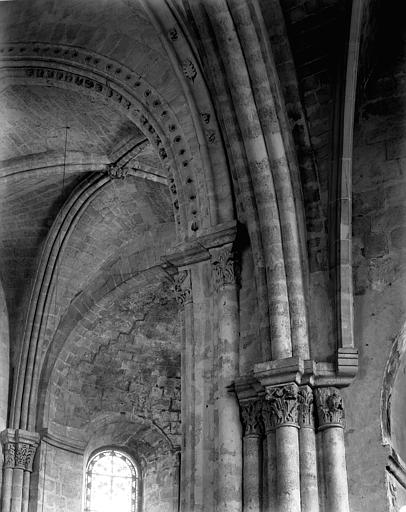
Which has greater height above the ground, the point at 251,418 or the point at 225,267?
the point at 225,267

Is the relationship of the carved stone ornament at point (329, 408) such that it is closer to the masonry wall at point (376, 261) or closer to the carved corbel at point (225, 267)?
the masonry wall at point (376, 261)

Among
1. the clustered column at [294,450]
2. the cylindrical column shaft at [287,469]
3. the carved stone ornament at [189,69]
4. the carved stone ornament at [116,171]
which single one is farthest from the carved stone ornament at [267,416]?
the carved stone ornament at [116,171]

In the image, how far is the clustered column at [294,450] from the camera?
1058 cm

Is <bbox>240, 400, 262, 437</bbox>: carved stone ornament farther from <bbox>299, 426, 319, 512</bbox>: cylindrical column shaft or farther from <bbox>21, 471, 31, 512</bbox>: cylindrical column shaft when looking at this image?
<bbox>21, 471, 31, 512</bbox>: cylindrical column shaft

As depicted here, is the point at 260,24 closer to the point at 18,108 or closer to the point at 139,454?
the point at 18,108

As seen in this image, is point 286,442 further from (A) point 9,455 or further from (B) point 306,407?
(A) point 9,455

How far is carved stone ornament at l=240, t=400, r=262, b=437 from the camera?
36.7 ft

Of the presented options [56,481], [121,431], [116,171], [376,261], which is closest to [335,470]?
[376,261]

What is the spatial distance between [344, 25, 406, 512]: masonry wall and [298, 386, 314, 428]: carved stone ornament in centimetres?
36

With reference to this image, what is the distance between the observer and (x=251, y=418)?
442 inches

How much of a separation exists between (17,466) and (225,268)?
698 centimetres

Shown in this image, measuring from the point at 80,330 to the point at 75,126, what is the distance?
12.8 feet

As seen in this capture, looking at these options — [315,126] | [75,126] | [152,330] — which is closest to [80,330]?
[152,330]

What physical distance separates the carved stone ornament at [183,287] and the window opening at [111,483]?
7403 millimetres
